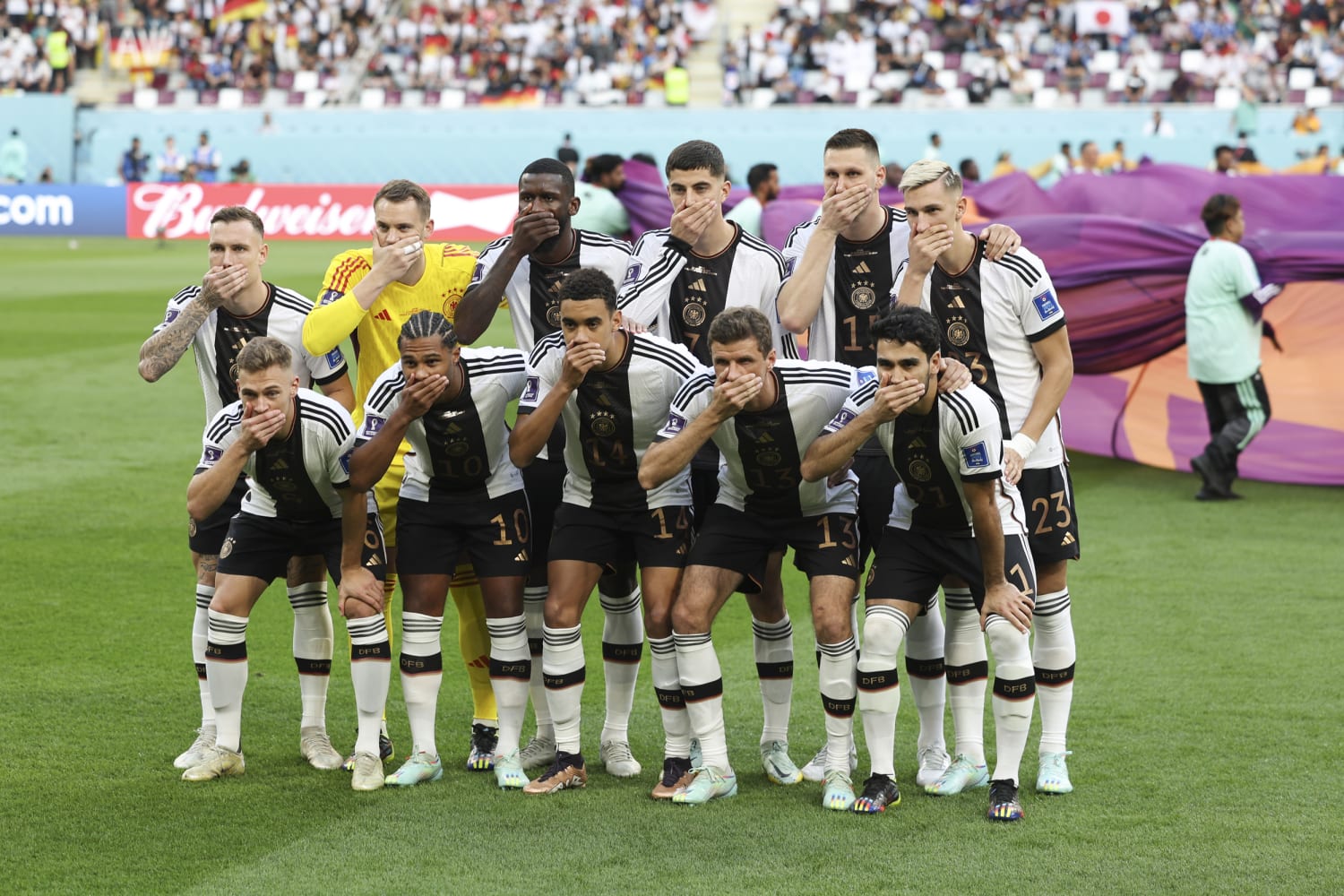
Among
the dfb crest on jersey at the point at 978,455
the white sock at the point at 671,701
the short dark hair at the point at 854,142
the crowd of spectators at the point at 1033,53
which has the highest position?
the crowd of spectators at the point at 1033,53

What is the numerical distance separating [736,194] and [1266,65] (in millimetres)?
19687

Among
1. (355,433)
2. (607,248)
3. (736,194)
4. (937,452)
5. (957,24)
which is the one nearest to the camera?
(937,452)

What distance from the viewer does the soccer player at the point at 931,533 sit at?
4.72 metres

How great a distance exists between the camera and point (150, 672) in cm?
653

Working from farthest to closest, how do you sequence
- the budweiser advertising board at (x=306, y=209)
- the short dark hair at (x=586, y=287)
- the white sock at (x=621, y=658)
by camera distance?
the budweiser advertising board at (x=306, y=209)
the white sock at (x=621, y=658)
the short dark hair at (x=586, y=287)

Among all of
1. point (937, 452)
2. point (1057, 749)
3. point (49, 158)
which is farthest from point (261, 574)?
point (49, 158)

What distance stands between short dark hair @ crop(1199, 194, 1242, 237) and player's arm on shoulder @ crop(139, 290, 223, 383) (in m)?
6.84

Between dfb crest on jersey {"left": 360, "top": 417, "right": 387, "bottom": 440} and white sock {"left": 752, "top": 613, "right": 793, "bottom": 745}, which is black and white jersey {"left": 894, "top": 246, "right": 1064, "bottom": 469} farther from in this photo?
dfb crest on jersey {"left": 360, "top": 417, "right": 387, "bottom": 440}

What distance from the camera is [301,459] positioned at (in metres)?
5.16

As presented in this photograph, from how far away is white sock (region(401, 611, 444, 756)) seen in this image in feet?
17.2

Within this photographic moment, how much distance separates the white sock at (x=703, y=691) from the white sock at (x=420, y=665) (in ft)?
2.69

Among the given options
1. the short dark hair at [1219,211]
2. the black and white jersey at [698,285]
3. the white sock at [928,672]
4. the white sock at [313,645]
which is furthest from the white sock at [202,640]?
the short dark hair at [1219,211]

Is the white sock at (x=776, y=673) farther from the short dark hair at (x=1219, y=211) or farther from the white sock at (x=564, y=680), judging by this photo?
the short dark hair at (x=1219, y=211)

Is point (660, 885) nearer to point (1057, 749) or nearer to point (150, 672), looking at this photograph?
point (1057, 749)
